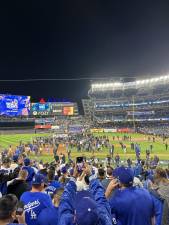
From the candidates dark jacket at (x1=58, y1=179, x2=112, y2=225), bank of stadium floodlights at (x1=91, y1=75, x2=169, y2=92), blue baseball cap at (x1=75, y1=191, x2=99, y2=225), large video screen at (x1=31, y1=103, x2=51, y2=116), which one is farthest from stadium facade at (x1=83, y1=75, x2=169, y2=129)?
blue baseball cap at (x1=75, y1=191, x2=99, y2=225)

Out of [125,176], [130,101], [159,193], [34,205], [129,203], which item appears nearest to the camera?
[129,203]

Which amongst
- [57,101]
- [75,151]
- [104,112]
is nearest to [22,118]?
[57,101]

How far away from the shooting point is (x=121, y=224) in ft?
15.0

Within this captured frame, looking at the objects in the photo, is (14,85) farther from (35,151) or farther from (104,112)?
(35,151)

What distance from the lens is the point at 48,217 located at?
4566 mm

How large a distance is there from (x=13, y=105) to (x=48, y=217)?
2820 inches

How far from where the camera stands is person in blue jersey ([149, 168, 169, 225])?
5180 millimetres

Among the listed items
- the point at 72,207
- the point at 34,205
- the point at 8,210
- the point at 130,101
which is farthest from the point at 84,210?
the point at 130,101

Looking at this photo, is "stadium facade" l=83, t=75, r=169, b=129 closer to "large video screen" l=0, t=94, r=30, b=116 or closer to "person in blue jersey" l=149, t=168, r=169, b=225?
"large video screen" l=0, t=94, r=30, b=116

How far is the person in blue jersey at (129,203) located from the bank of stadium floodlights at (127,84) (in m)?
102

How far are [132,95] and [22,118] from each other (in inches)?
1648

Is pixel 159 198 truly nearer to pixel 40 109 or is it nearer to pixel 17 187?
pixel 17 187

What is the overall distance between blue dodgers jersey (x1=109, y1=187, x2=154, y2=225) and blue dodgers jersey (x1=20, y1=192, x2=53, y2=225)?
1034 millimetres

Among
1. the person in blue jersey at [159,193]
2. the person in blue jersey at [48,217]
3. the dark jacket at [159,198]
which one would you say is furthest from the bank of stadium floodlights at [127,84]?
the person in blue jersey at [48,217]
